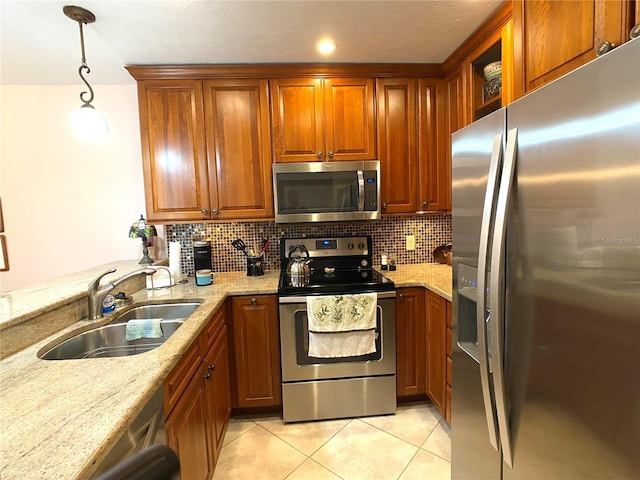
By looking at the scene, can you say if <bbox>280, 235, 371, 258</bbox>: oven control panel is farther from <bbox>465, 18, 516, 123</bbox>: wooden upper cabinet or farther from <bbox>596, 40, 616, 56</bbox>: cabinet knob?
<bbox>596, 40, 616, 56</bbox>: cabinet knob

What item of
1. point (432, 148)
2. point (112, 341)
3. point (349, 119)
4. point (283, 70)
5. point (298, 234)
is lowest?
point (112, 341)

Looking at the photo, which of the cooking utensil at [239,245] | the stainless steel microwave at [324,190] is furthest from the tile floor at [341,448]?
the stainless steel microwave at [324,190]

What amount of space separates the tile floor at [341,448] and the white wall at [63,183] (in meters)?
1.75

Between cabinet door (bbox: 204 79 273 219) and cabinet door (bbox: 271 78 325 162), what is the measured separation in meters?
0.07

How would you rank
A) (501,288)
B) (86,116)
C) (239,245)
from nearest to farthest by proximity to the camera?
(501,288) < (86,116) < (239,245)

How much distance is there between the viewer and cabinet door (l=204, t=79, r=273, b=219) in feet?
7.47

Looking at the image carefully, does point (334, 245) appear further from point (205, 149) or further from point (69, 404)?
point (69, 404)

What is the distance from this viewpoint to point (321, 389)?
2107 mm

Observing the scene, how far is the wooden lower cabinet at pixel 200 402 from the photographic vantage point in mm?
1167

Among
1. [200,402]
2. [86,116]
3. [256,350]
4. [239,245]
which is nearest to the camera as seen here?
[200,402]

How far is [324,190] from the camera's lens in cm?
228

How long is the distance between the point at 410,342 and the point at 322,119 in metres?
1.68

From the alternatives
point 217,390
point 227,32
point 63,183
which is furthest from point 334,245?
point 63,183

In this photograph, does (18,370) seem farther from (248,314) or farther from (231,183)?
(231,183)
